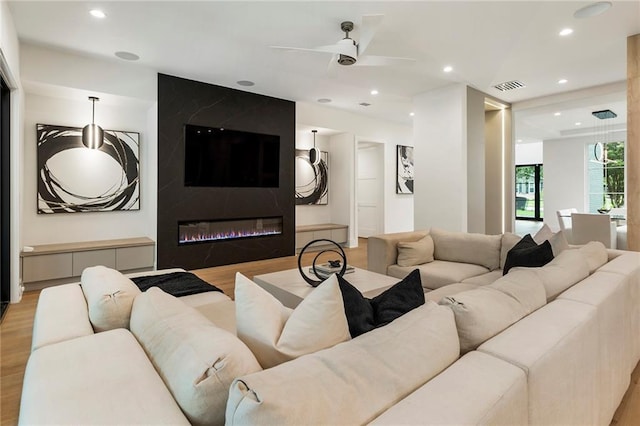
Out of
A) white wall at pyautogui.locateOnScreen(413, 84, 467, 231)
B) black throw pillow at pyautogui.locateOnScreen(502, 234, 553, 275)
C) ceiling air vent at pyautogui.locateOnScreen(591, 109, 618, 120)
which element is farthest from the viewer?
ceiling air vent at pyautogui.locateOnScreen(591, 109, 618, 120)

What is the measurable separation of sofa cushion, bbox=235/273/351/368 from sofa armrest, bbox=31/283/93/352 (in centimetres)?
77

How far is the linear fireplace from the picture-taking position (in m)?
5.08

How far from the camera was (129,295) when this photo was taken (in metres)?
1.48

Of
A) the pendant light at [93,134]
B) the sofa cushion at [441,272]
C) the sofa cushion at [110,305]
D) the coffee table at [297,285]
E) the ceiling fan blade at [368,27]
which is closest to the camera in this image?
the sofa cushion at [110,305]

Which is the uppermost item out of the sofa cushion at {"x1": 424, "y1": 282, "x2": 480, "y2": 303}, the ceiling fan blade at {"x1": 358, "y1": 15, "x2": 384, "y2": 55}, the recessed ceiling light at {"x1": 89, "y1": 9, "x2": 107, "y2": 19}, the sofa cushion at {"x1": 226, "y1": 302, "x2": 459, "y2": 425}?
the recessed ceiling light at {"x1": 89, "y1": 9, "x2": 107, "y2": 19}

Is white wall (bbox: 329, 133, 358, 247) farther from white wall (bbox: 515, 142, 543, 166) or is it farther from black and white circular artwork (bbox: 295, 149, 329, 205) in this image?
white wall (bbox: 515, 142, 543, 166)

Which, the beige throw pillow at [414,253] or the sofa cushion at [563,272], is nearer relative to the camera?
the sofa cushion at [563,272]

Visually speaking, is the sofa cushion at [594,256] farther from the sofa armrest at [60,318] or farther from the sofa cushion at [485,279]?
the sofa armrest at [60,318]

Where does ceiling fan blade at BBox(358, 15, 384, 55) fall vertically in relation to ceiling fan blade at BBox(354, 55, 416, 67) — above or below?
above

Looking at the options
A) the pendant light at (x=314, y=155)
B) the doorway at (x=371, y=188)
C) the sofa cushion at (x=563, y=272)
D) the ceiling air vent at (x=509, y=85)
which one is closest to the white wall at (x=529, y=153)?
the doorway at (x=371, y=188)

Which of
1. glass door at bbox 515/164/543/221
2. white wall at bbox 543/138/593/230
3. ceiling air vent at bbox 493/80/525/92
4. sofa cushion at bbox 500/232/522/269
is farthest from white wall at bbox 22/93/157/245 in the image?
glass door at bbox 515/164/543/221

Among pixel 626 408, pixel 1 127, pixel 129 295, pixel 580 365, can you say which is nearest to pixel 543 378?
pixel 580 365

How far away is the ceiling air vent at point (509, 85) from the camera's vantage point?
205 inches

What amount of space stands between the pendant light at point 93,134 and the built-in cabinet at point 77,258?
1309mm
